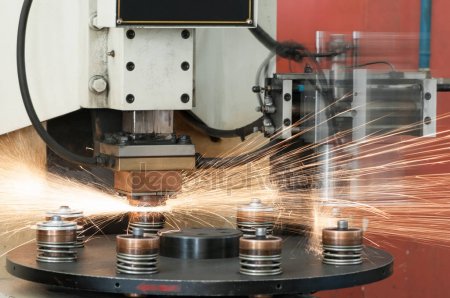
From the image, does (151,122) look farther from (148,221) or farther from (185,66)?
(148,221)

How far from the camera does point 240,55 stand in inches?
99.9

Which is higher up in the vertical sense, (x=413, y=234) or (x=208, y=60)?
(x=208, y=60)

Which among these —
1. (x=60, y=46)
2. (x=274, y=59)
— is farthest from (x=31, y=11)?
(x=274, y=59)

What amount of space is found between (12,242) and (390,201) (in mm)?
1273

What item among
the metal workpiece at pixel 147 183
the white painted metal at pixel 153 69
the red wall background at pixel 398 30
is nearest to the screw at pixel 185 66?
the white painted metal at pixel 153 69

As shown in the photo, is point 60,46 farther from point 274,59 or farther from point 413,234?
point 413,234

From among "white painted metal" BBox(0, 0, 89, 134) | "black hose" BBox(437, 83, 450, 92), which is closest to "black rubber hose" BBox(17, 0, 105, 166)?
"white painted metal" BBox(0, 0, 89, 134)

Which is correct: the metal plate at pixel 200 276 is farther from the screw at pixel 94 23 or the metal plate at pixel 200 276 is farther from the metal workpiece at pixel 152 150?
the screw at pixel 94 23

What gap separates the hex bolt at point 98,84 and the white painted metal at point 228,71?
1.09ft

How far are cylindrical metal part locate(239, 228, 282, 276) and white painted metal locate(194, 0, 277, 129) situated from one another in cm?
70

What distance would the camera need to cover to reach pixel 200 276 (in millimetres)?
1835

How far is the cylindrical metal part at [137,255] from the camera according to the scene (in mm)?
1833

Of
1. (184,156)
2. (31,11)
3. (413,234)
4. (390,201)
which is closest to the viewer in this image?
(184,156)

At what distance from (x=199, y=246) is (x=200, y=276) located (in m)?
0.20
